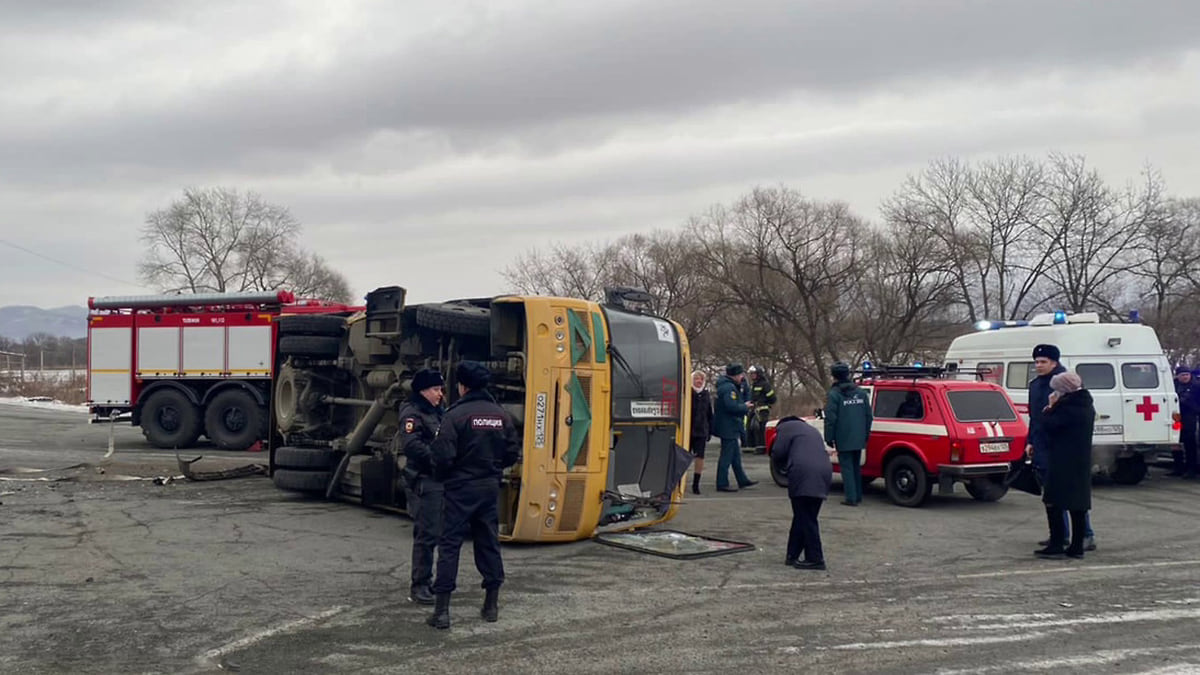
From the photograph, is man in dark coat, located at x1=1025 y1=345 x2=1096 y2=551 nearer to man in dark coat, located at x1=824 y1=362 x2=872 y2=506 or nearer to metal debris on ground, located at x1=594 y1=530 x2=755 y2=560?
man in dark coat, located at x1=824 y1=362 x2=872 y2=506

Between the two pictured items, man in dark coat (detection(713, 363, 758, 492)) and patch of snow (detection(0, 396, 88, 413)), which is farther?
patch of snow (detection(0, 396, 88, 413))

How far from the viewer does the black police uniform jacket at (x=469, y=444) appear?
6633mm

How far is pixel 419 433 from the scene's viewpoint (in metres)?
7.21

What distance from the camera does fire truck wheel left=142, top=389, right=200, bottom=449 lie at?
1944 centimetres

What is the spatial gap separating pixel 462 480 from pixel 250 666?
1.72 meters

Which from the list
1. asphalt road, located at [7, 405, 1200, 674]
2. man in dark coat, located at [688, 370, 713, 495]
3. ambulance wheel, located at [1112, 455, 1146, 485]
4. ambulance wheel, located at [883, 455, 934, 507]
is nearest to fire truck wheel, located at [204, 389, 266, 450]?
asphalt road, located at [7, 405, 1200, 674]

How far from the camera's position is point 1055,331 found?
1491 cm

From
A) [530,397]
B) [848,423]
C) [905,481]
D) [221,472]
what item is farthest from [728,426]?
[221,472]

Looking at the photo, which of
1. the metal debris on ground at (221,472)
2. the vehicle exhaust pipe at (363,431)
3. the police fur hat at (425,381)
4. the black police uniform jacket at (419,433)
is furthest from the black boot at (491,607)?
the metal debris on ground at (221,472)

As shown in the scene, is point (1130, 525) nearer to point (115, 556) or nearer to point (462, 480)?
point (462, 480)

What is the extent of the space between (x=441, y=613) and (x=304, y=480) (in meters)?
6.33

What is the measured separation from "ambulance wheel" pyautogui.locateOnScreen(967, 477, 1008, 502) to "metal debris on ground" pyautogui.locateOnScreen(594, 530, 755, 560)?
172 inches

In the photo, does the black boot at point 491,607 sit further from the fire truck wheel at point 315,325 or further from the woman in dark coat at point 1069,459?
the fire truck wheel at point 315,325

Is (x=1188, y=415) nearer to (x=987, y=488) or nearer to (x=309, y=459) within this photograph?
(x=987, y=488)
